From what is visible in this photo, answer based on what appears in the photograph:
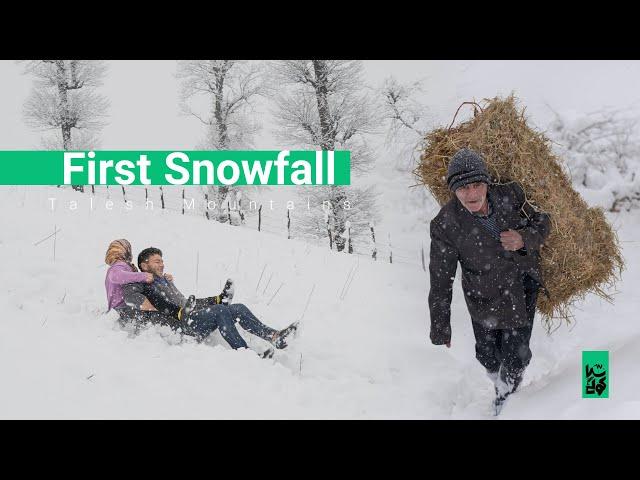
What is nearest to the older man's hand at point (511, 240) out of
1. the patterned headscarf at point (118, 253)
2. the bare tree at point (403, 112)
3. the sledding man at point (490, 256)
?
the sledding man at point (490, 256)

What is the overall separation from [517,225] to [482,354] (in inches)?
41.5

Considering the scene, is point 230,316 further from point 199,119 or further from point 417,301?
point 199,119

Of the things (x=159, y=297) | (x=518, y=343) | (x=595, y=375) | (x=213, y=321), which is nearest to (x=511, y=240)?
(x=518, y=343)

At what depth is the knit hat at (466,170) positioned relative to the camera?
334cm

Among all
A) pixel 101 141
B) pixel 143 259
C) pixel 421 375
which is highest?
pixel 101 141

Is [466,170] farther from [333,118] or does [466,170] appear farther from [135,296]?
[333,118]

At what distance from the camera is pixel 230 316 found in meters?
4.73

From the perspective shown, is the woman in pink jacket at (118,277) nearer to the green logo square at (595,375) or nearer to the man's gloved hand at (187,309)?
the man's gloved hand at (187,309)

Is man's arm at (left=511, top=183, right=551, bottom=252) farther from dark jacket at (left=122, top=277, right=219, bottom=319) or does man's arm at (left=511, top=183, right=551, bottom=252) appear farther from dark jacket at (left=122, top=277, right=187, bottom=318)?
dark jacket at (left=122, top=277, right=187, bottom=318)

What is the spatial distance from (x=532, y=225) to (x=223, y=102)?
52.4 ft

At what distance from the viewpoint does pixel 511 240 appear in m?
3.49

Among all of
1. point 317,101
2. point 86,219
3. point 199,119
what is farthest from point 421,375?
point 199,119

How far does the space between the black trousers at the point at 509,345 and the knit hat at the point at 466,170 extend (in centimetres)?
95

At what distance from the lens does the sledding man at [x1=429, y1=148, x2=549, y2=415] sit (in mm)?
3480
